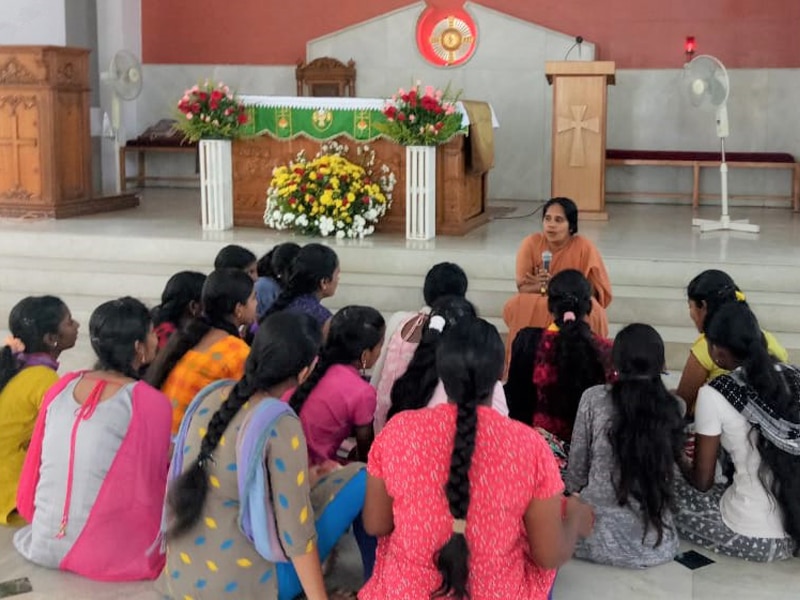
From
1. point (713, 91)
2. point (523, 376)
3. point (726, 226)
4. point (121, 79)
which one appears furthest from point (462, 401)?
point (121, 79)

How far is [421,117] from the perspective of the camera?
733 centimetres

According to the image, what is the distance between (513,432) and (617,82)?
8998 mm

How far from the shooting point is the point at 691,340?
19.3 feet

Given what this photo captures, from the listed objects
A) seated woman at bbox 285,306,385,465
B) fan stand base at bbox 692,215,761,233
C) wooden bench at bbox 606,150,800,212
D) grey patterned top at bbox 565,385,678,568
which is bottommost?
grey patterned top at bbox 565,385,678,568

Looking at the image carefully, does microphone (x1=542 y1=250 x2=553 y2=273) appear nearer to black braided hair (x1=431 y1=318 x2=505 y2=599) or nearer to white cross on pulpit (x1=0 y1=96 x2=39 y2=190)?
black braided hair (x1=431 y1=318 x2=505 y2=599)

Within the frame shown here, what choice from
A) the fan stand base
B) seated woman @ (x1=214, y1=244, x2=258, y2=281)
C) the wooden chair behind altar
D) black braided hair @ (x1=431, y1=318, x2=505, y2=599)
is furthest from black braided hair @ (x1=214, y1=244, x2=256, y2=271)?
the wooden chair behind altar

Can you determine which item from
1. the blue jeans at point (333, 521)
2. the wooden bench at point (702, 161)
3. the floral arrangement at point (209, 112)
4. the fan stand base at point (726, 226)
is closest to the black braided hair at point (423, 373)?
the blue jeans at point (333, 521)

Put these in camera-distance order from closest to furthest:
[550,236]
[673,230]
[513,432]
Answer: [513,432]
[550,236]
[673,230]

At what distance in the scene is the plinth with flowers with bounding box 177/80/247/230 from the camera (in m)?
7.78

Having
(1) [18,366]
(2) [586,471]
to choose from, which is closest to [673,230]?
(2) [586,471]

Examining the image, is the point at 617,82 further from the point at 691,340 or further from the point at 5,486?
the point at 5,486

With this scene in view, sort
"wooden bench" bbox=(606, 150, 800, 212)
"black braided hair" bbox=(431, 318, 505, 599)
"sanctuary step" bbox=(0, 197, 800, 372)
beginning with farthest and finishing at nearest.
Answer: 1. "wooden bench" bbox=(606, 150, 800, 212)
2. "sanctuary step" bbox=(0, 197, 800, 372)
3. "black braided hair" bbox=(431, 318, 505, 599)

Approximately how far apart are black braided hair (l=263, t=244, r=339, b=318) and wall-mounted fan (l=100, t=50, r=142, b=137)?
693 centimetres

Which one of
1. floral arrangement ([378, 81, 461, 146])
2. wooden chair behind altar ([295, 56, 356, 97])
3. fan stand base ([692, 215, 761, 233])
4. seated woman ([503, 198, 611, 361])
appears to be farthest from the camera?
wooden chair behind altar ([295, 56, 356, 97])
